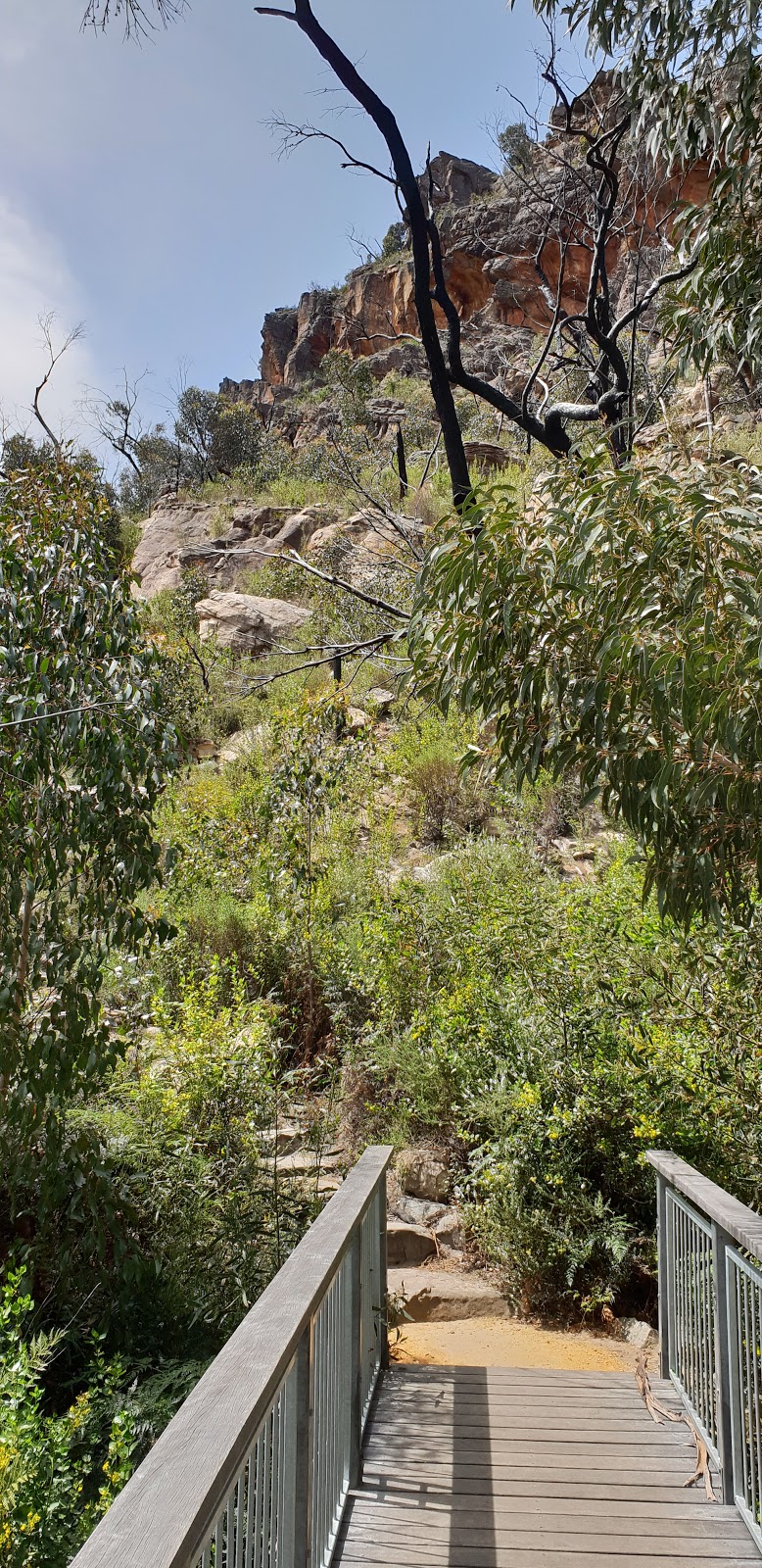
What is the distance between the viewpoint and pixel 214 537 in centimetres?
2278

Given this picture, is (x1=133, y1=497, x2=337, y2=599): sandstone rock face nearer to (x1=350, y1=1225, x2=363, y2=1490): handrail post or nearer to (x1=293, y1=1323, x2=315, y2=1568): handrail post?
(x1=350, y1=1225, x2=363, y2=1490): handrail post

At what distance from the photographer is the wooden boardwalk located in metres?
2.88

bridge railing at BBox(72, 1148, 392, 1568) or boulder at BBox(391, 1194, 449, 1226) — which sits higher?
bridge railing at BBox(72, 1148, 392, 1568)

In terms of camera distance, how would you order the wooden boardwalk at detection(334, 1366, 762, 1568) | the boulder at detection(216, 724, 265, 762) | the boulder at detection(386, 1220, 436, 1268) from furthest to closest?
the boulder at detection(216, 724, 265, 762) < the boulder at detection(386, 1220, 436, 1268) < the wooden boardwalk at detection(334, 1366, 762, 1568)

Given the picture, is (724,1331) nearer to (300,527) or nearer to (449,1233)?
(449,1233)

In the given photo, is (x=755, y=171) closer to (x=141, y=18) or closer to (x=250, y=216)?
(x=141, y=18)

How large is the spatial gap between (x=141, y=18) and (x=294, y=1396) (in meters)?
6.82

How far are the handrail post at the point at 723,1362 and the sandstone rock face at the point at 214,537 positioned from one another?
1733 cm

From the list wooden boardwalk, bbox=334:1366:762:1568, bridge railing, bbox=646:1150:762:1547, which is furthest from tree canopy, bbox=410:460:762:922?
wooden boardwalk, bbox=334:1366:762:1568

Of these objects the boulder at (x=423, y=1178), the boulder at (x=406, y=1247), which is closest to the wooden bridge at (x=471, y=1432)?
the boulder at (x=406, y=1247)

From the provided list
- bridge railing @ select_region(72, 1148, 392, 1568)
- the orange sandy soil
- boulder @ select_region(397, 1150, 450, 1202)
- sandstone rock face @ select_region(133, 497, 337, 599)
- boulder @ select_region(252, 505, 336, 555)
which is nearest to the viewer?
bridge railing @ select_region(72, 1148, 392, 1568)

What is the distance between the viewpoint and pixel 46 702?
4.12m

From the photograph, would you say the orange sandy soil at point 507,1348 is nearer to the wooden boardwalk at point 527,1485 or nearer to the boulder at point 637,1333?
the boulder at point 637,1333

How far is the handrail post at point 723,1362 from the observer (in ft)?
A: 10.5
